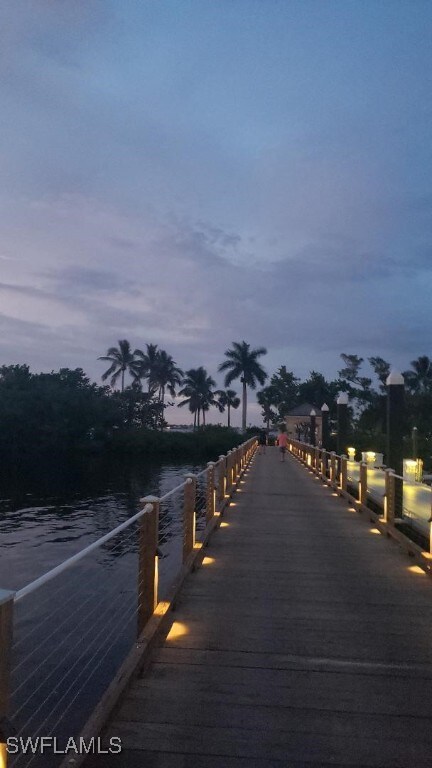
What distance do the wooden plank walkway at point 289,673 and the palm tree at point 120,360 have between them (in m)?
65.4

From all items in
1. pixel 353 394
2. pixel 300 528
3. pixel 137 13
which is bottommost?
pixel 300 528

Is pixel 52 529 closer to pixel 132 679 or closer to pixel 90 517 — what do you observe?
pixel 90 517

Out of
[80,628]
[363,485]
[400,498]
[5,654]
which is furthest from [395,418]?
[5,654]

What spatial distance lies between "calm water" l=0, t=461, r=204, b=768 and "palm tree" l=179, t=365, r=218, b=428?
36.5 meters

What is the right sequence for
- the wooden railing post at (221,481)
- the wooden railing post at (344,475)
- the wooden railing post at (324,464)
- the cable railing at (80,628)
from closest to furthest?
the cable railing at (80,628) → the wooden railing post at (221,481) → the wooden railing post at (344,475) → the wooden railing post at (324,464)

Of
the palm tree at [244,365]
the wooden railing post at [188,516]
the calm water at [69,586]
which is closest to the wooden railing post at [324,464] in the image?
the calm water at [69,586]

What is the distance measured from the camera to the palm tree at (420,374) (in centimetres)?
6056

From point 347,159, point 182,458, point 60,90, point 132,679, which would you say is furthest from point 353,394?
point 132,679

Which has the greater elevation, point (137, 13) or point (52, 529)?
point (137, 13)

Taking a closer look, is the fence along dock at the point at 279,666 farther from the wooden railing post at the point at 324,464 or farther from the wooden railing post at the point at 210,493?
the wooden railing post at the point at 324,464

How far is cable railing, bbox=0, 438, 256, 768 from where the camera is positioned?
305cm

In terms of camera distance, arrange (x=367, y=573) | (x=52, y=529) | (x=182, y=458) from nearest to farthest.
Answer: (x=367, y=573) → (x=52, y=529) → (x=182, y=458)

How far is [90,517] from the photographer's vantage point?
77.9 ft

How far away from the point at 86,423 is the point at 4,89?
4019 cm
